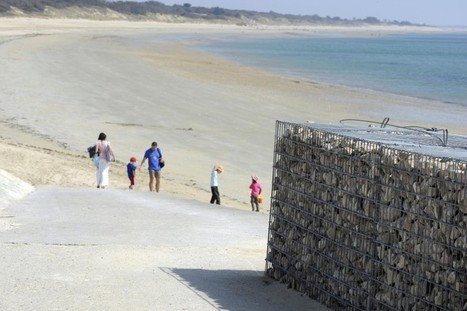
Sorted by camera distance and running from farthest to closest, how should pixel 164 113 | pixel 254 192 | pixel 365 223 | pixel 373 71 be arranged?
pixel 373 71 < pixel 164 113 < pixel 254 192 < pixel 365 223

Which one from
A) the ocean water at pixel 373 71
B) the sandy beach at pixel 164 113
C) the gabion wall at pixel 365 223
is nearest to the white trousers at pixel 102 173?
the sandy beach at pixel 164 113

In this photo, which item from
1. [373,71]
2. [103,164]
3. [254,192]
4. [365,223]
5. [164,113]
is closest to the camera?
[365,223]

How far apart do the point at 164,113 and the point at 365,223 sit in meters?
25.9

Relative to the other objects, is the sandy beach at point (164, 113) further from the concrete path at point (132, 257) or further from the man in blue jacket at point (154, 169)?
the concrete path at point (132, 257)

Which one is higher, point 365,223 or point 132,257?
point 365,223

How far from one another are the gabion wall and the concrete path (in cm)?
47

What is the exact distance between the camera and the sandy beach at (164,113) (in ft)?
71.2

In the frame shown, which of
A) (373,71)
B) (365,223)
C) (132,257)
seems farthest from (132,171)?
(373,71)

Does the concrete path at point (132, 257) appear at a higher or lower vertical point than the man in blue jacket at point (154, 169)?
higher

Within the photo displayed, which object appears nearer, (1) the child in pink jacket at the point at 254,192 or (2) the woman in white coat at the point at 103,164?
(2) the woman in white coat at the point at 103,164

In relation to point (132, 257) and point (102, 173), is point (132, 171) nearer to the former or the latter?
point (102, 173)

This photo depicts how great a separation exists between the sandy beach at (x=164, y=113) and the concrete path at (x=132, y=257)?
12.0ft

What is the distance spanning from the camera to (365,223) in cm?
936

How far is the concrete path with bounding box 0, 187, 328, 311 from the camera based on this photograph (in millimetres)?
10016
